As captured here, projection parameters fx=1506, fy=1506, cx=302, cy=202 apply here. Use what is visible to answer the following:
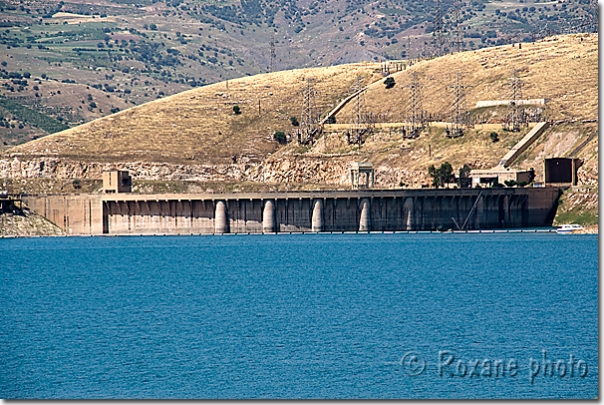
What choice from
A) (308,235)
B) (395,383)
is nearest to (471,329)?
(395,383)

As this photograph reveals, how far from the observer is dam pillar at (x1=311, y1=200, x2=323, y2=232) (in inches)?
6353

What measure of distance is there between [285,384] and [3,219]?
121272mm

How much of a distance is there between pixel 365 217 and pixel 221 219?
A: 16059 millimetres

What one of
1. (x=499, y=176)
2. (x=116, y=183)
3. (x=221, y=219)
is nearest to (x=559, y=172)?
(x=499, y=176)

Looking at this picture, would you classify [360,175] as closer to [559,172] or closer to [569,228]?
[559,172]

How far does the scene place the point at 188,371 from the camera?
58094mm

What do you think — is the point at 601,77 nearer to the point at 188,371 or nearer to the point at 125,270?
the point at 188,371

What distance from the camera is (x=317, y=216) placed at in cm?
16200

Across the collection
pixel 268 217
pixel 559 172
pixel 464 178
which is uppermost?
pixel 559 172

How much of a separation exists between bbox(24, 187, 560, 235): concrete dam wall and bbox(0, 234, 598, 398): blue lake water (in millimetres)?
32840

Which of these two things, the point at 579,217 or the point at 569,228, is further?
the point at 579,217

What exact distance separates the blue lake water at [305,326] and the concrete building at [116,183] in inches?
1759

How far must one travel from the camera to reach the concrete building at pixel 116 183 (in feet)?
568

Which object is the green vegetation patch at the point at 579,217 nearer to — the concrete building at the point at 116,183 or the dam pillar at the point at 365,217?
the dam pillar at the point at 365,217
